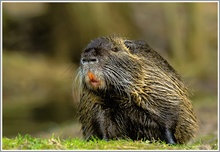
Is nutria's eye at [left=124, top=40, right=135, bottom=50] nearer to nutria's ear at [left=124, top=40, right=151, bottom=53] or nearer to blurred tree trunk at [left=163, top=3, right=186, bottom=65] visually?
nutria's ear at [left=124, top=40, right=151, bottom=53]

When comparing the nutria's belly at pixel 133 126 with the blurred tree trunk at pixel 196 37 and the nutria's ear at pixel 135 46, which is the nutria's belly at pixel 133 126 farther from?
the blurred tree trunk at pixel 196 37

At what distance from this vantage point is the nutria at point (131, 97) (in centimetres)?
725

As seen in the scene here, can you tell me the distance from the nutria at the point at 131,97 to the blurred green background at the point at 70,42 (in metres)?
11.8

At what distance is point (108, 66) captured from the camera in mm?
7129

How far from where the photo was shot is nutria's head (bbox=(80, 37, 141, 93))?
704cm

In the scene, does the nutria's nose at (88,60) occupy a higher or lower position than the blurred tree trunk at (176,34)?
lower

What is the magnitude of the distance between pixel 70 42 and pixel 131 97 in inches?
842

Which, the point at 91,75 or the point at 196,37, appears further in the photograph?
the point at 196,37

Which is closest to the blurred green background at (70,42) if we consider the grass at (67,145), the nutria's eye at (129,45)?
the nutria's eye at (129,45)

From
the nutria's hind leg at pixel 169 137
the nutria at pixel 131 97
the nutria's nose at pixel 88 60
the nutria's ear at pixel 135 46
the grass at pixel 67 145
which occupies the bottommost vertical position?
the grass at pixel 67 145

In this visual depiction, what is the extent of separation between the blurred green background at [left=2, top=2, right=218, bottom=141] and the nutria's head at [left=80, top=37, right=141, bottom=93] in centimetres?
1204

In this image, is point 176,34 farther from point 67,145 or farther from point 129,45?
point 67,145

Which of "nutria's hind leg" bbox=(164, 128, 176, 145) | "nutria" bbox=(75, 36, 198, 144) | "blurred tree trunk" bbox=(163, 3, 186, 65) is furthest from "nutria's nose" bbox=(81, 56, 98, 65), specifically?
"blurred tree trunk" bbox=(163, 3, 186, 65)

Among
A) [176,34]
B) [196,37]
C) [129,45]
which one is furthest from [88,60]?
[176,34]
